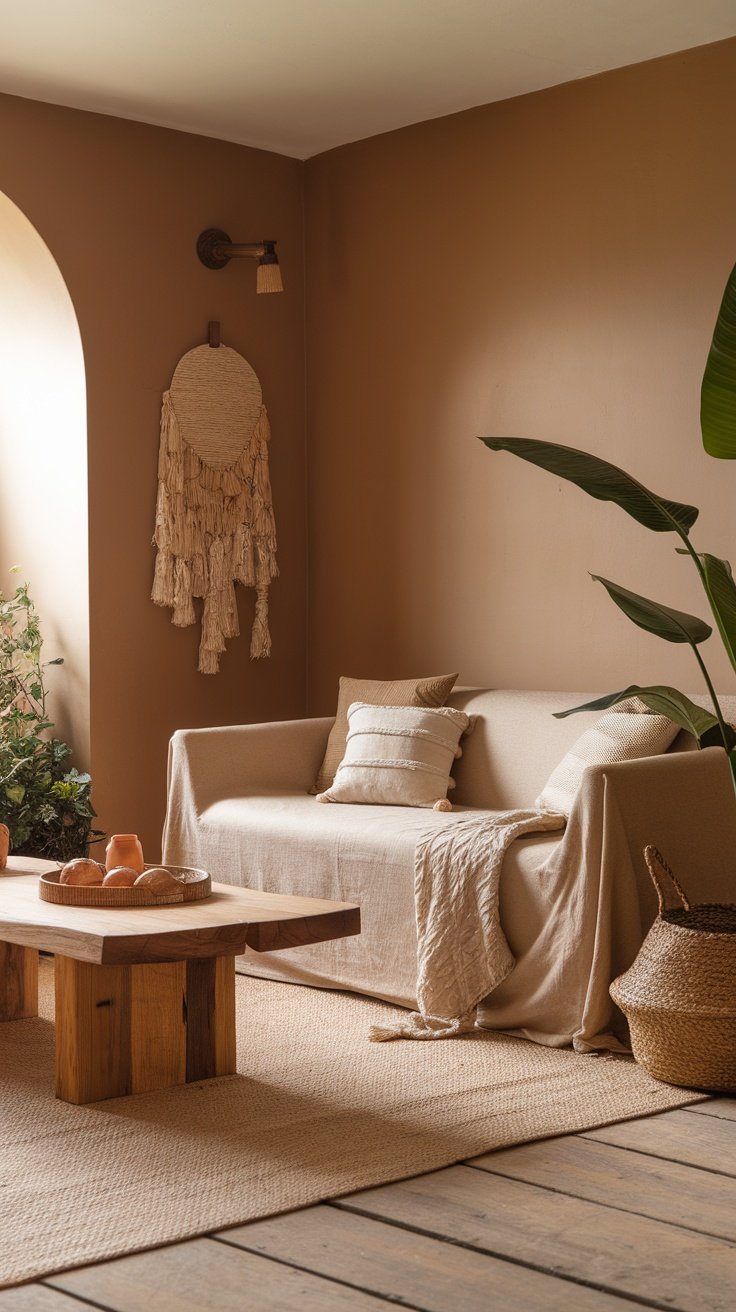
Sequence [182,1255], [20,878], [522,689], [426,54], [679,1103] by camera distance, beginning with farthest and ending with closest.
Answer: [522,689] → [426,54] → [20,878] → [679,1103] → [182,1255]

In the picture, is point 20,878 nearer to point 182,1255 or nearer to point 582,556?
point 182,1255

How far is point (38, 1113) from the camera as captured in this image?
9.37ft

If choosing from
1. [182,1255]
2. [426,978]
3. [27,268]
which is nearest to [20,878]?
[426,978]

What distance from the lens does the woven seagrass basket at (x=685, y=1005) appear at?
296 centimetres

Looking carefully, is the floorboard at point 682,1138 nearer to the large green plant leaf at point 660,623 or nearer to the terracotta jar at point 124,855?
the large green plant leaf at point 660,623

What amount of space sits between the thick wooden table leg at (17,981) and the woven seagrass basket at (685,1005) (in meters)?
1.42

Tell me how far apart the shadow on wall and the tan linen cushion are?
81cm

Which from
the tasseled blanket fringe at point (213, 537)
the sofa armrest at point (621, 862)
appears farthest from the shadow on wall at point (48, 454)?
the sofa armrest at point (621, 862)

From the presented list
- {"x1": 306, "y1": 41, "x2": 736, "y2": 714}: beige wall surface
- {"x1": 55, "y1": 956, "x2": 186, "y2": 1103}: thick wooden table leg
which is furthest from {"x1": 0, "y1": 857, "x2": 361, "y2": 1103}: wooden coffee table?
{"x1": 306, "y1": 41, "x2": 736, "y2": 714}: beige wall surface

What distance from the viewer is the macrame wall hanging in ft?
15.9

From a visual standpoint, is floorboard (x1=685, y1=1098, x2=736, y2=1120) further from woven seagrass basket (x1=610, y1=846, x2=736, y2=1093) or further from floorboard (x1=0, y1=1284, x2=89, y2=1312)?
floorboard (x1=0, y1=1284, x2=89, y2=1312)

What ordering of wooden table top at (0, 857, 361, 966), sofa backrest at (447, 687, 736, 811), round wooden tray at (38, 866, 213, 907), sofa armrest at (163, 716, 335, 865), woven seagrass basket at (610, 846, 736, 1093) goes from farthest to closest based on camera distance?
sofa armrest at (163, 716, 335, 865), sofa backrest at (447, 687, 736, 811), round wooden tray at (38, 866, 213, 907), woven seagrass basket at (610, 846, 736, 1093), wooden table top at (0, 857, 361, 966)

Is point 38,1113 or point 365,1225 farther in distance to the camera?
point 38,1113

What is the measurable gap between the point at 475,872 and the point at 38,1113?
1.14 meters
